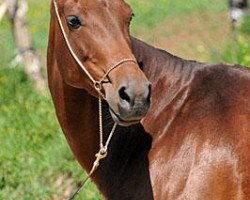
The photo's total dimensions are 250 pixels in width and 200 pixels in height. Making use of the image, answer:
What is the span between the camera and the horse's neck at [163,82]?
14.8ft

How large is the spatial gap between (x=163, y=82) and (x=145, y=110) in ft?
2.15

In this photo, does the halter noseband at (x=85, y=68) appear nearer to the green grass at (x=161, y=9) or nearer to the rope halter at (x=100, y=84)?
the rope halter at (x=100, y=84)

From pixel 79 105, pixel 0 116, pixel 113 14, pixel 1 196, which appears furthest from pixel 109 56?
pixel 0 116

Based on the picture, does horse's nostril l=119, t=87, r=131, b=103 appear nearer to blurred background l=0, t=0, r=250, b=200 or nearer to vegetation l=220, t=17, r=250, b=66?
blurred background l=0, t=0, r=250, b=200

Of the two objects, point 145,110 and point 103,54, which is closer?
point 145,110

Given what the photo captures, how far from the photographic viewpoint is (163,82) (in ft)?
15.1

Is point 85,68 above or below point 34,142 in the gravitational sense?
above

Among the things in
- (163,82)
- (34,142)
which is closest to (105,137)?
(163,82)

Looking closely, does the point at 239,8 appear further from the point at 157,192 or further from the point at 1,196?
the point at 157,192

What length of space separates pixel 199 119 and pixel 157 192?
0.42 meters

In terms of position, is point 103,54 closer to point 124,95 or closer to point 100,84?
point 100,84

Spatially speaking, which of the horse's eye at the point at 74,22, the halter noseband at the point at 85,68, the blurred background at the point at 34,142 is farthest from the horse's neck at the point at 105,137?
the blurred background at the point at 34,142

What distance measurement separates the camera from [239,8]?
11.3 meters

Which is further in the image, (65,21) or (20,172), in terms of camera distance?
(20,172)
